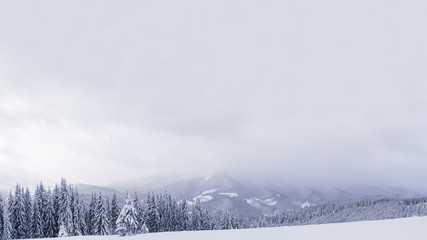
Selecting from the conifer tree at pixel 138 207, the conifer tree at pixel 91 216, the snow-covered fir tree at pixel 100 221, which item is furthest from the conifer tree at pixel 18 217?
the conifer tree at pixel 138 207

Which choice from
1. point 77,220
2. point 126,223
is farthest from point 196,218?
point 126,223

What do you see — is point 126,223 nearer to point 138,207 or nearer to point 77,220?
point 77,220

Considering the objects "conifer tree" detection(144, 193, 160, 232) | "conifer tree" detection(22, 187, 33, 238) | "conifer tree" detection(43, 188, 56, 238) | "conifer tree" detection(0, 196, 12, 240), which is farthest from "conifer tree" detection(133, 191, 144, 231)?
"conifer tree" detection(0, 196, 12, 240)

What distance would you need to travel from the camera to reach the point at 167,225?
3450 inches

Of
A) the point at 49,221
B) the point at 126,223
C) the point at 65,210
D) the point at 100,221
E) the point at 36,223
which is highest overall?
the point at 126,223

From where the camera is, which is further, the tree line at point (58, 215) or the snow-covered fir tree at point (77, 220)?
the snow-covered fir tree at point (77, 220)

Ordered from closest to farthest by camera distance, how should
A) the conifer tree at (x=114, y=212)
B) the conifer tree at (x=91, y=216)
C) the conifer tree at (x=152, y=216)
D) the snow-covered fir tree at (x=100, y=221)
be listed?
the snow-covered fir tree at (x=100, y=221) < the conifer tree at (x=152, y=216) < the conifer tree at (x=91, y=216) < the conifer tree at (x=114, y=212)

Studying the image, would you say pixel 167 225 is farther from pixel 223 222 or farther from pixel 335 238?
pixel 335 238

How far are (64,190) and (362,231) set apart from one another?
67026mm

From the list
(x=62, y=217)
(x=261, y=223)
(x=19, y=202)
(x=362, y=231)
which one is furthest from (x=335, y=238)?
(x=261, y=223)

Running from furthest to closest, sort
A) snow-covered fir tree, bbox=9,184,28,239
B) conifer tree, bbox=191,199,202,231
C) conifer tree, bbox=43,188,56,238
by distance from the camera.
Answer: conifer tree, bbox=191,199,202,231 → conifer tree, bbox=43,188,56,238 → snow-covered fir tree, bbox=9,184,28,239

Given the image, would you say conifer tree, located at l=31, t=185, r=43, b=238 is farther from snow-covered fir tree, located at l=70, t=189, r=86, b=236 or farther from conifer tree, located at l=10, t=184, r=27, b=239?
snow-covered fir tree, located at l=70, t=189, r=86, b=236

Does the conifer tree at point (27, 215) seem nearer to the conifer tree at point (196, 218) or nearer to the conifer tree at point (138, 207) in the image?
the conifer tree at point (138, 207)

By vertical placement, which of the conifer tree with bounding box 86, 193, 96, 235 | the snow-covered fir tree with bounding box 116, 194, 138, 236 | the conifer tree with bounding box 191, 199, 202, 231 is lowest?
the conifer tree with bounding box 191, 199, 202, 231
